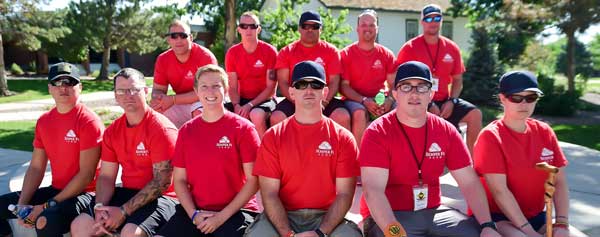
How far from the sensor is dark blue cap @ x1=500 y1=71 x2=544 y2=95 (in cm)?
338

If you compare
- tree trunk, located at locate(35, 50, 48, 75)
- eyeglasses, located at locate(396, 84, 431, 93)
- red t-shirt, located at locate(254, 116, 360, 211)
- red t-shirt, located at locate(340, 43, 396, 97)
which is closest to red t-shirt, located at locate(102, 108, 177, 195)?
red t-shirt, located at locate(254, 116, 360, 211)

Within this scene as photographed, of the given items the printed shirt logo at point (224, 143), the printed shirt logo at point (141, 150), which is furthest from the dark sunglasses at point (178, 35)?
the printed shirt logo at point (224, 143)

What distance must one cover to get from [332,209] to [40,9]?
23.0 meters

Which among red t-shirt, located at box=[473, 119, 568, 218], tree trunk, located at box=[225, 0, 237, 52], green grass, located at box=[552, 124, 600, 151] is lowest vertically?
green grass, located at box=[552, 124, 600, 151]

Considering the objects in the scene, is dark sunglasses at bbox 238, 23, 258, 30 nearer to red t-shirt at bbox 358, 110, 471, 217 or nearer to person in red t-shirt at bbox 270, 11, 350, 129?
person in red t-shirt at bbox 270, 11, 350, 129

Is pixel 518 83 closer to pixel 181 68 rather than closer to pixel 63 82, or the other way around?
pixel 63 82

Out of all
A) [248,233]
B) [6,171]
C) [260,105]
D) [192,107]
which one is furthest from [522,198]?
[6,171]

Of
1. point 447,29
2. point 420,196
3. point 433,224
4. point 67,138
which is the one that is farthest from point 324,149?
point 447,29

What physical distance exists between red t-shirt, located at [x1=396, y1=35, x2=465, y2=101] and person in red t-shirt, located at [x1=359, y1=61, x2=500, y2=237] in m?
2.60

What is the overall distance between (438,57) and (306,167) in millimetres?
3133

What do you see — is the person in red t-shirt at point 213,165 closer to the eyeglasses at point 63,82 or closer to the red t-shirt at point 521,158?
the eyeglasses at point 63,82

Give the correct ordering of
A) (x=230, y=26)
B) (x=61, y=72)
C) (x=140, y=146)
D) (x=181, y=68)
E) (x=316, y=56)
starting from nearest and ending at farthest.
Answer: (x=140, y=146) → (x=61, y=72) → (x=316, y=56) → (x=181, y=68) → (x=230, y=26)

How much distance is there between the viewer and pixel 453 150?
341 cm

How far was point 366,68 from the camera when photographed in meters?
6.03
